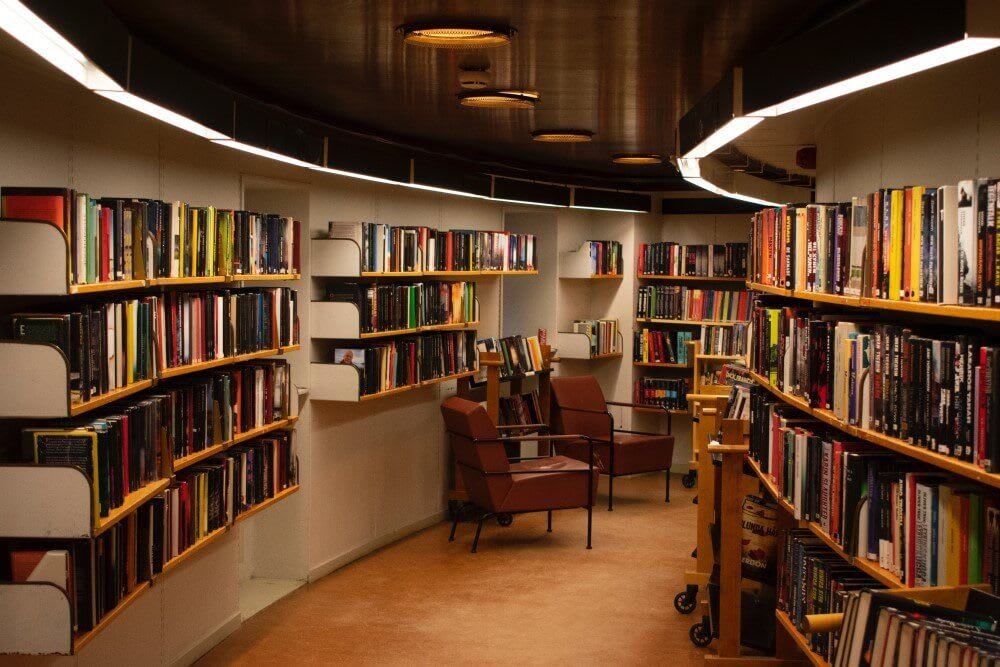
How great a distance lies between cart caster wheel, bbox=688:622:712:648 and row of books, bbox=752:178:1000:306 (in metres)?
2.32

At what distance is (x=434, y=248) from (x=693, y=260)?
3.94 metres

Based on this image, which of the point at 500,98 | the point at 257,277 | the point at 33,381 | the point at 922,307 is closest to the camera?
the point at 922,307

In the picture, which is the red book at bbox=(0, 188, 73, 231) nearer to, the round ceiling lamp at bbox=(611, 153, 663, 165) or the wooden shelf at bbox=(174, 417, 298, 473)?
the wooden shelf at bbox=(174, 417, 298, 473)

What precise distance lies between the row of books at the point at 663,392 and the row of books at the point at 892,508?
651cm

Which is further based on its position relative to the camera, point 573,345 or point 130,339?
point 573,345

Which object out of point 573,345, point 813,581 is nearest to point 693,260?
point 573,345

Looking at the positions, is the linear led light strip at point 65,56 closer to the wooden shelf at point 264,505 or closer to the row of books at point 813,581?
the wooden shelf at point 264,505

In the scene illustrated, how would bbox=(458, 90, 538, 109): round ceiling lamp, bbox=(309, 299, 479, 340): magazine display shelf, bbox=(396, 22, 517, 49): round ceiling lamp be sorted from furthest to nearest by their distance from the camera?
1. bbox=(309, 299, 479, 340): magazine display shelf
2. bbox=(458, 90, 538, 109): round ceiling lamp
3. bbox=(396, 22, 517, 49): round ceiling lamp

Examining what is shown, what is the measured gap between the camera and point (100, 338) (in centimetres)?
367

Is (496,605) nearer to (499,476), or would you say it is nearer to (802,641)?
(499,476)

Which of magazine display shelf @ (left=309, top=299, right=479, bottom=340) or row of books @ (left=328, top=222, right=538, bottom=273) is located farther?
row of books @ (left=328, top=222, right=538, bottom=273)

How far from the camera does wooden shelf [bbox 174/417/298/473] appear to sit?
457 centimetres

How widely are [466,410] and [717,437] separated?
7.58ft

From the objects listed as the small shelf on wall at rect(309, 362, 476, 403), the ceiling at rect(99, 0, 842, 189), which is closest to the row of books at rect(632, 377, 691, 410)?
the ceiling at rect(99, 0, 842, 189)
